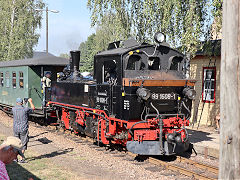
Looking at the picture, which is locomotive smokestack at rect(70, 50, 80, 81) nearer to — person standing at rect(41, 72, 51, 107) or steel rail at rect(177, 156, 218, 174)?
person standing at rect(41, 72, 51, 107)

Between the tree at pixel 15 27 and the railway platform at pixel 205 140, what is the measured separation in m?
23.6

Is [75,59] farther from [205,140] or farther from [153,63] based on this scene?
[205,140]

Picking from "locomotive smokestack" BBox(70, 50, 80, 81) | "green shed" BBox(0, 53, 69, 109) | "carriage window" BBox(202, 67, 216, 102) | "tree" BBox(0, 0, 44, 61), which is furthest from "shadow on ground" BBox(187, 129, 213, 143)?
"tree" BBox(0, 0, 44, 61)

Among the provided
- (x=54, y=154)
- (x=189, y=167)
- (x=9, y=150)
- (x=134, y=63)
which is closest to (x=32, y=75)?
(x=54, y=154)

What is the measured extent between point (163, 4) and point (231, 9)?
9.57m

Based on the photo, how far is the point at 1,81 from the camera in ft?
58.5

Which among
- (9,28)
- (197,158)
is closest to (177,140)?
(197,158)

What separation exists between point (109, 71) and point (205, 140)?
4306 mm

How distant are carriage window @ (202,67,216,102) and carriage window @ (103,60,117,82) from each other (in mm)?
6690

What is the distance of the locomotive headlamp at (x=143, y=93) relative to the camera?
7734 millimetres

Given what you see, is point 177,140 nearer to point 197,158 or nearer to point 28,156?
point 197,158

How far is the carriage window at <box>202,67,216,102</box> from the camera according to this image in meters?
14.3

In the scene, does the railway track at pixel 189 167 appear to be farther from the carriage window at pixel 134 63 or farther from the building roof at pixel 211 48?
the building roof at pixel 211 48

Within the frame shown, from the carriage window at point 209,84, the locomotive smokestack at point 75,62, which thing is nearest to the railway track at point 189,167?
the locomotive smokestack at point 75,62
